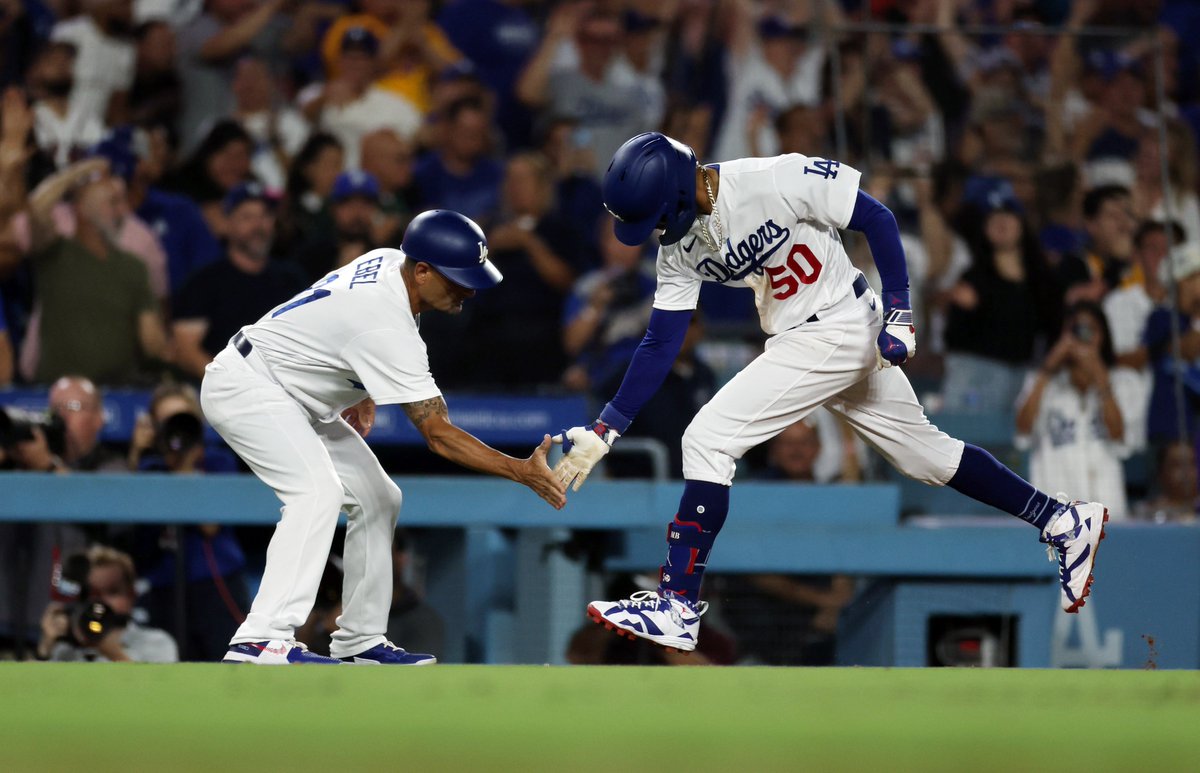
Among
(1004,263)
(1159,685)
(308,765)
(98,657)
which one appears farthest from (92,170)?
(1159,685)

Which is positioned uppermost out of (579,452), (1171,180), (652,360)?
(1171,180)

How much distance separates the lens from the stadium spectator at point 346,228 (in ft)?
27.3

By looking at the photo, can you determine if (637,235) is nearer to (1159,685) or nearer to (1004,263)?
(1159,685)

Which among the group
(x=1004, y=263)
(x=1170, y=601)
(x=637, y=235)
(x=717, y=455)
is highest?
(x=1004, y=263)

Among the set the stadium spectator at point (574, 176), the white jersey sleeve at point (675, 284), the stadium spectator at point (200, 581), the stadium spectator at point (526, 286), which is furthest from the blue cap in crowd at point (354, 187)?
the white jersey sleeve at point (675, 284)

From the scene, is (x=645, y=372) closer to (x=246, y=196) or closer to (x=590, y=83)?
(x=246, y=196)

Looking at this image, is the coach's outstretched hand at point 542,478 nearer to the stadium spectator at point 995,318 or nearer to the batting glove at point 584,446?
the batting glove at point 584,446

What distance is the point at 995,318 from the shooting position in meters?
7.83

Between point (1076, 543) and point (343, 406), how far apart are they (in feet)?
8.44

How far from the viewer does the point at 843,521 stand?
23.0ft

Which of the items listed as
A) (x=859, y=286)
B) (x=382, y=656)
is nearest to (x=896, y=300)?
(x=859, y=286)

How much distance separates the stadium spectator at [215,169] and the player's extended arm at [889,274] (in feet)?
15.7

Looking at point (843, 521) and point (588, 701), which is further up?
point (843, 521)

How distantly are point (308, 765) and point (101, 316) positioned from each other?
205 inches
